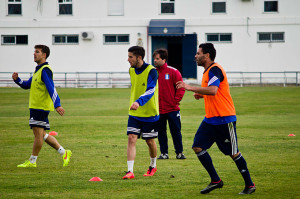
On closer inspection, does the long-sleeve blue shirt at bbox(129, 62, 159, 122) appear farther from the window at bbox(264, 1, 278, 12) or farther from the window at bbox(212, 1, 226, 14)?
the window at bbox(264, 1, 278, 12)

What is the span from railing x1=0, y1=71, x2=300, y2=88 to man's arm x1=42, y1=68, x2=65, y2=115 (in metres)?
30.6

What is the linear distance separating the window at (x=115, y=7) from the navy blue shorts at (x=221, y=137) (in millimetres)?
35183

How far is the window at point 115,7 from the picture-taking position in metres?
42.1

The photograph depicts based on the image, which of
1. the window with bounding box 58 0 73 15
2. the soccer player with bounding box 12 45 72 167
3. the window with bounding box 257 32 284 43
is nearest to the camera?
the soccer player with bounding box 12 45 72 167

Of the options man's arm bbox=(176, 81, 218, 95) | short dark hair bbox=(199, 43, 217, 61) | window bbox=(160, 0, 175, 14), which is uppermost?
window bbox=(160, 0, 175, 14)

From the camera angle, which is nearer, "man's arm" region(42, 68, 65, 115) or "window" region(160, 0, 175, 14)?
"man's arm" region(42, 68, 65, 115)

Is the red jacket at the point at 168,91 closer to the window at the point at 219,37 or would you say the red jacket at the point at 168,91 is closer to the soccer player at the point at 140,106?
the soccer player at the point at 140,106

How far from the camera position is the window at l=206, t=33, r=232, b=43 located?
41375mm

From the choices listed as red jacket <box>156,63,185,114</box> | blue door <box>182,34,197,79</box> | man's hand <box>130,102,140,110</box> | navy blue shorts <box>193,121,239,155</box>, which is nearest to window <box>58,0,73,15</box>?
blue door <box>182,34,197,79</box>

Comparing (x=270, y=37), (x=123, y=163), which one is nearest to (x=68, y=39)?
(x=270, y=37)

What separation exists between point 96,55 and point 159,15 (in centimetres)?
564

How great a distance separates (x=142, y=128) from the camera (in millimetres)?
8977

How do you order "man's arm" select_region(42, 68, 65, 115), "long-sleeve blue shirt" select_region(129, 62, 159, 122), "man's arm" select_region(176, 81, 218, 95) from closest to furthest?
"man's arm" select_region(176, 81, 218, 95) → "long-sleeve blue shirt" select_region(129, 62, 159, 122) → "man's arm" select_region(42, 68, 65, 115)

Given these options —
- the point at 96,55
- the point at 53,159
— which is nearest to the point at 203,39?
the point at 96,55
